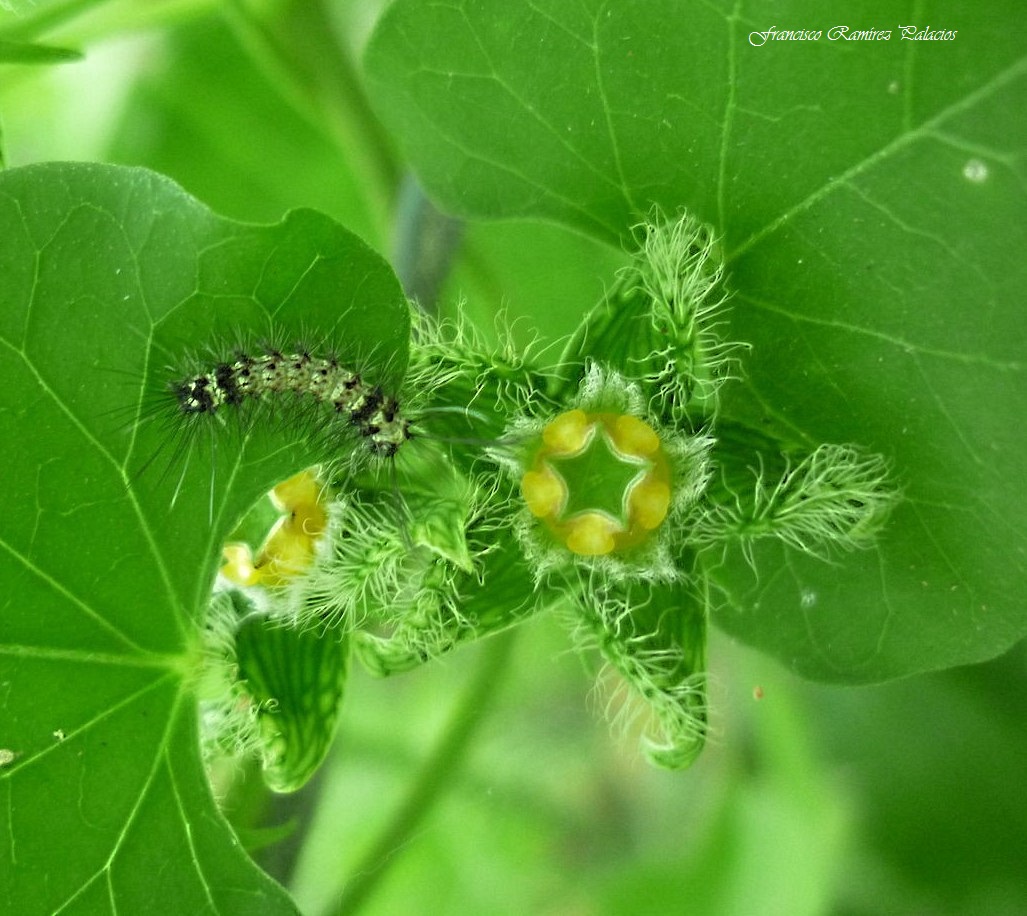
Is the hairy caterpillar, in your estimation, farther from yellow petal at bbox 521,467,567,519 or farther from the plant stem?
the plant stem

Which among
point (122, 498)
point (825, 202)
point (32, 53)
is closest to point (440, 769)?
point (122, 498)

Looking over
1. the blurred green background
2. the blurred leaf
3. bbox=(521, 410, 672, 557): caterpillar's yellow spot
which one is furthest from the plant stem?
the blurred leaf

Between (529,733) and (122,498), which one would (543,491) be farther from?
(529,733)

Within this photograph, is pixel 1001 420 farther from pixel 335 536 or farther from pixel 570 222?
pixel 335 536

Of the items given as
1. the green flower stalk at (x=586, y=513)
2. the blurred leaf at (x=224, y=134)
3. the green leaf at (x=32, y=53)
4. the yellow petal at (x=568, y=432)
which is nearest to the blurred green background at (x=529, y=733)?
the blurred leaf at (x=224, y=134)

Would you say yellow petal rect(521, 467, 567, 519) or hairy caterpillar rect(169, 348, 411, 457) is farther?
hairy caterpillar rect(169, 348, 411, 457)
